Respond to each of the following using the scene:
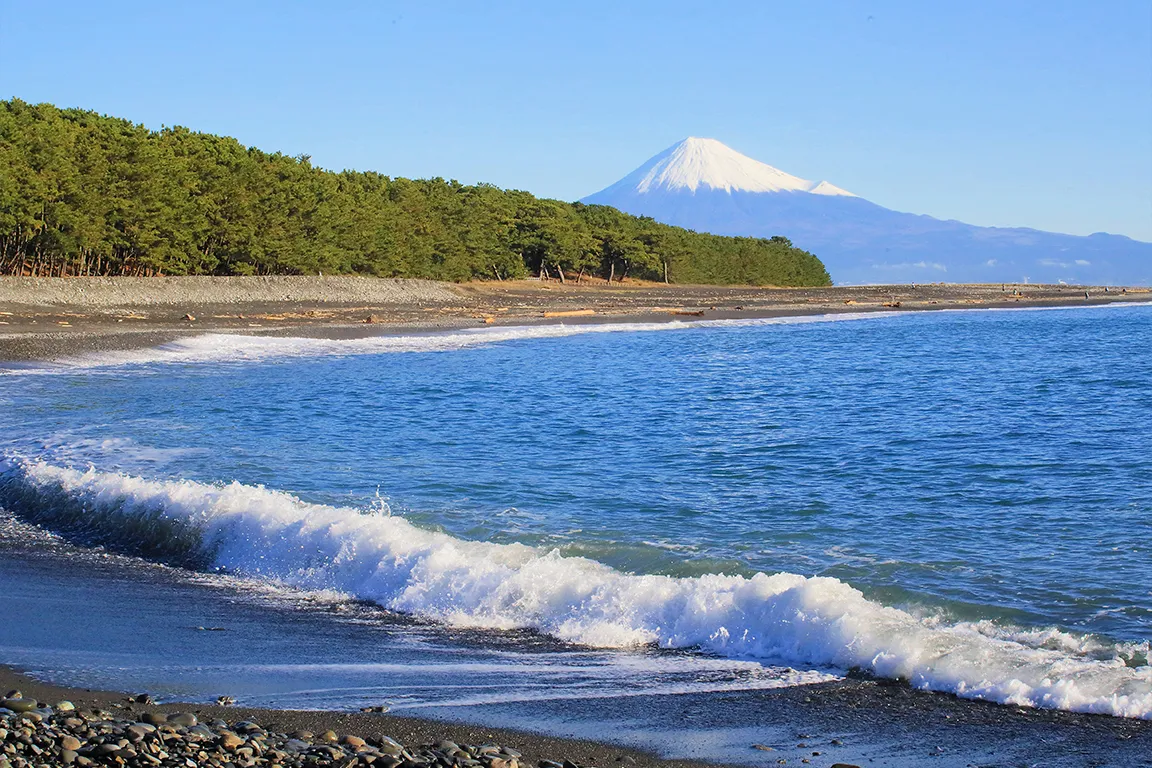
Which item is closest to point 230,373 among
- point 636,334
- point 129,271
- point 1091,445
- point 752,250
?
point 1091,445

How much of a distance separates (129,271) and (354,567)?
2191 inches

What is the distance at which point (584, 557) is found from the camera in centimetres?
1099

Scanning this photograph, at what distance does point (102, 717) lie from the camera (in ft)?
20.2

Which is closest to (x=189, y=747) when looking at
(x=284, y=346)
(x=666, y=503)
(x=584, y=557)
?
(x=584, y=557)

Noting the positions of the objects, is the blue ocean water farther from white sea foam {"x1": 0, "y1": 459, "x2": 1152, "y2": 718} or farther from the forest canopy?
the forest canopy

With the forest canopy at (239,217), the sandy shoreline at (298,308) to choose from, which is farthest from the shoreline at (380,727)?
the forest canopy at (239,217)

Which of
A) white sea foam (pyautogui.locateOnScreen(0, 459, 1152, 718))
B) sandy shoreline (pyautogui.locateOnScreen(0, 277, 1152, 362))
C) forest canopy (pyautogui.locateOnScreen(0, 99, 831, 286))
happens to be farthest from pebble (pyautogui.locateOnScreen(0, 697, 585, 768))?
forest canopy (pyautogui.locateOnScreen(0, 99, 831, 286))

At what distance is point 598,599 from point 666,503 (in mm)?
4973

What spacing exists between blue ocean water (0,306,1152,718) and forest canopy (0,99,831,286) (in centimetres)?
2585

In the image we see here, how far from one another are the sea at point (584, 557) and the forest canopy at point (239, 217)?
3099 centimetres

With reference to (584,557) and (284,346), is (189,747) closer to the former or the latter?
(584,557)

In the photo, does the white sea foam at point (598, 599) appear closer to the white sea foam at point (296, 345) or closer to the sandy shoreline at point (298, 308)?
the white sea foam at point (296, 345)

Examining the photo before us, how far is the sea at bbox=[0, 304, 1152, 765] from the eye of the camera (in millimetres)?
7316

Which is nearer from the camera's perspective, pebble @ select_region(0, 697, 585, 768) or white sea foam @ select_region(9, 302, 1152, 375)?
pebble @ select_region(0, 697, 585, 768)
